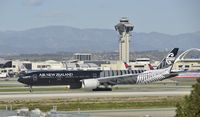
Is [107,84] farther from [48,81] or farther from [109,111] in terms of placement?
[109,111]

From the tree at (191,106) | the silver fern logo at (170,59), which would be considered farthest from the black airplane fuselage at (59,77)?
the tree at (191,106)

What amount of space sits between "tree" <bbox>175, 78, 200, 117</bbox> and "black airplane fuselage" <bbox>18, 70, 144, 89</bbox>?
241 ft

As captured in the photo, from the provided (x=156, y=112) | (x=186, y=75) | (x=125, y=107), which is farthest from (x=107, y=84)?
(x=186, y=75)

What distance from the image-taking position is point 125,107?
5841cm

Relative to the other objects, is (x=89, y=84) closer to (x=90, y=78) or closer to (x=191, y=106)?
(x=90, y=78)

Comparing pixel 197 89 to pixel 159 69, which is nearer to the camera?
pixel 197 89

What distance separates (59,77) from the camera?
314 ft

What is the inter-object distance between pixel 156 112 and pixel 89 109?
7988mm

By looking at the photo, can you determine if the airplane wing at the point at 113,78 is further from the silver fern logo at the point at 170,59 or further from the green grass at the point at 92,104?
the green grass at the point at 92,104

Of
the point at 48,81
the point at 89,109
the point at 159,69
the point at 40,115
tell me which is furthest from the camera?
the point at 159,69

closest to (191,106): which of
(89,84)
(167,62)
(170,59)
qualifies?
(89,84)

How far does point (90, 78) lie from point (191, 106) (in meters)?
75.3

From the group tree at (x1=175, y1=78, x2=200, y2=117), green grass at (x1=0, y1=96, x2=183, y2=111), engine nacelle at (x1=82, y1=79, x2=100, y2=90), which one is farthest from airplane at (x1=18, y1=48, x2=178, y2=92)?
tree at (x1=175, y1=78, x2=200, y2=117)

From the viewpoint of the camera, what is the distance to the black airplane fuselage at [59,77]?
94.9 m
